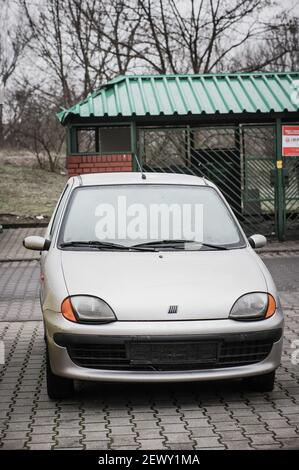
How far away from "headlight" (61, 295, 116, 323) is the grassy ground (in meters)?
15.9

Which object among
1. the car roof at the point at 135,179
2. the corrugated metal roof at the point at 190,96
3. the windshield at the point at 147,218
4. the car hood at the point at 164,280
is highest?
the corrugated metal roof at the point at 190,96

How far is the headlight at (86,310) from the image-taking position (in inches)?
234

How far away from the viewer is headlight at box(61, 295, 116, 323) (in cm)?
594

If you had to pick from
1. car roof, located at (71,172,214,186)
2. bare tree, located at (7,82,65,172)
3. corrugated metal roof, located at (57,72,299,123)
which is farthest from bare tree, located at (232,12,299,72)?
car roof, located at (71,172,214,186)

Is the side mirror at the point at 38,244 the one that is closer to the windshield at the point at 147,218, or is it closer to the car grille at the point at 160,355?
the windshield at the point at 147,218

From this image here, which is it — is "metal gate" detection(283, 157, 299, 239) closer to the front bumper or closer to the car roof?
the car roof

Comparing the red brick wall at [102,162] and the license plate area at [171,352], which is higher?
the red brick wall at [102,162]

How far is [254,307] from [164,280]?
0.65m

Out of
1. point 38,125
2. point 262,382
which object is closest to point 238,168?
point 262,382

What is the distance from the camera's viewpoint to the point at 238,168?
18750mm

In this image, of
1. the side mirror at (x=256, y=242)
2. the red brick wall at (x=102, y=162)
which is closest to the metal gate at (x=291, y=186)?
the red brick wall at (x=102, y=162)

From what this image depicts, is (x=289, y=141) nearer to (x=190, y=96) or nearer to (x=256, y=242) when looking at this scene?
(x=190, y=96)

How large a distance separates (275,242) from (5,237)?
233 inches

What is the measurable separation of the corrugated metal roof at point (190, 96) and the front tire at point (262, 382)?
1083 cm
